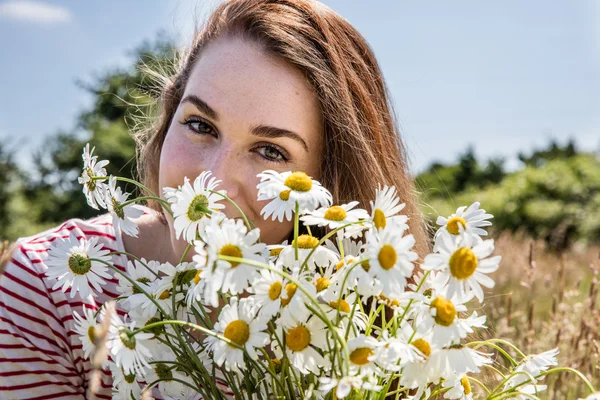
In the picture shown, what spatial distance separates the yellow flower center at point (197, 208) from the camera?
98 cm

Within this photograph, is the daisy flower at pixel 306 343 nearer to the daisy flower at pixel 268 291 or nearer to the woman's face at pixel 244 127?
the daisy flower at pixel 268 291

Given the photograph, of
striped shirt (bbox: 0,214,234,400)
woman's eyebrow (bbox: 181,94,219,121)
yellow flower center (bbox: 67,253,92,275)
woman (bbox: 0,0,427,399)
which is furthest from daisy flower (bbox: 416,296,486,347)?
striped shirt (bbox: 0,214,234,400)

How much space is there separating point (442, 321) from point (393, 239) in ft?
0.47

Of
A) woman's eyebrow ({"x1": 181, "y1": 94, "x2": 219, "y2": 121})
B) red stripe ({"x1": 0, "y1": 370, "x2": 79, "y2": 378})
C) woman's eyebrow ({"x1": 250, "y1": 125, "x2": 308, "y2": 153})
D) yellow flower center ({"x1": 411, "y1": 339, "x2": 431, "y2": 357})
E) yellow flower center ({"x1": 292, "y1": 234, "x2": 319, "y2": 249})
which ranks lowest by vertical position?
red stripe ({"x1": 0, "y1": 370, "x2": 79, "y2": 378})

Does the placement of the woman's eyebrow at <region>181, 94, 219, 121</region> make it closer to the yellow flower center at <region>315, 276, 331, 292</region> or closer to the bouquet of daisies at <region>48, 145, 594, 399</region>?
the bouquet of daisies at <region>48, 145, 594, 399</region>

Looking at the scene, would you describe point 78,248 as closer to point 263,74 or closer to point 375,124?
point 263,74

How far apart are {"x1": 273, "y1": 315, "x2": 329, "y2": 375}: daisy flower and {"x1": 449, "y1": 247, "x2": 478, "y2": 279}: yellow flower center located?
21 centimetres

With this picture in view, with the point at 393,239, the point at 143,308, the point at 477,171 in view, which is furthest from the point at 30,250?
the point at 477,171

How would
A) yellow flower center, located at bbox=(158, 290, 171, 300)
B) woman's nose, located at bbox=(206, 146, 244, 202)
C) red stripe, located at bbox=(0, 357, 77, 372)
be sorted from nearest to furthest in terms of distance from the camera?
1. yellow flower center, located at bbox=(158, 290, 171, 300)
2. woman's nose, located at bbox=(206, 146, 244, 202)
3. red stripe, located at bbox=(0, 357, 77, 372)

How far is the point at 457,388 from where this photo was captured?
102 cm

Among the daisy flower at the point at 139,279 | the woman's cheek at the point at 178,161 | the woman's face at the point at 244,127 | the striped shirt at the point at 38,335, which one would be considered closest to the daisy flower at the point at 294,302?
the daisy flower at the point at 139,279

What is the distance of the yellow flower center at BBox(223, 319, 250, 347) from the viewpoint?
89 centimetres

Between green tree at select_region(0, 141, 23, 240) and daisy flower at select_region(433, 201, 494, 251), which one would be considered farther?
green tree at select_region(0, 141, 23, 240)

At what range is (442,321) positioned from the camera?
86 centimetres
